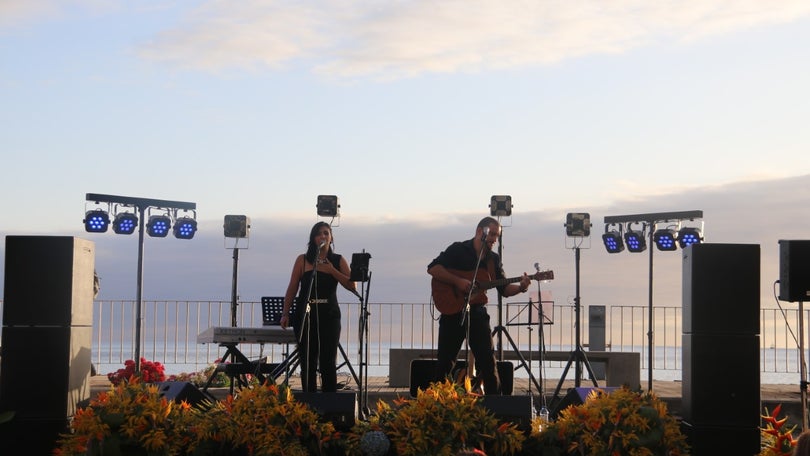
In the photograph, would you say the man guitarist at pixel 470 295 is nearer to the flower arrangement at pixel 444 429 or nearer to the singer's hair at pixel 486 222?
the singer's hair at pixel 486 222

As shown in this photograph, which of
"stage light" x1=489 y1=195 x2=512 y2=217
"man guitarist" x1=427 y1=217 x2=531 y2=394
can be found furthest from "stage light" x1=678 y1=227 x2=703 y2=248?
"man guitarist" x1=427 y1=217 x2=531 y2=394

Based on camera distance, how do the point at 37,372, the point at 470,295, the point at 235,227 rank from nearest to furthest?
the point at 37,372, the point at 470,295, the point at 235,227

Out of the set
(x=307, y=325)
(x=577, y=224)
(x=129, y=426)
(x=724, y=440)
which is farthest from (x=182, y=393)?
(x=577, y=224)

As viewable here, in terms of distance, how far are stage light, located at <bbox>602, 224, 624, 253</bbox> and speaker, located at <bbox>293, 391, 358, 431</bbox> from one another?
603 cm

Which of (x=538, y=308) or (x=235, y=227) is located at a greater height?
(x=235, y=227)

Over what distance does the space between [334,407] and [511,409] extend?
965 mm

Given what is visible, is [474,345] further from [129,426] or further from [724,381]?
[129,426]

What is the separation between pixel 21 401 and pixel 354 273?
2.55m

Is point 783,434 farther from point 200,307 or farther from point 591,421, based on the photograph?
point 200,307

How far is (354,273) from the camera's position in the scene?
23.9 feet

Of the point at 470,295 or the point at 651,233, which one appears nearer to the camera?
the point at 470,295

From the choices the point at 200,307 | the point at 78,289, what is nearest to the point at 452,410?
the point at 78,289

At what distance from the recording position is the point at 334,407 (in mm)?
5449

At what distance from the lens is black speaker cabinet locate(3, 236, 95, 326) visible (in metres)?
5.61
